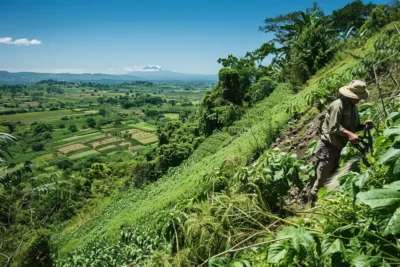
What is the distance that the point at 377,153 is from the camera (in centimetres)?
201

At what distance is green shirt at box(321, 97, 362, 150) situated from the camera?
127 inches

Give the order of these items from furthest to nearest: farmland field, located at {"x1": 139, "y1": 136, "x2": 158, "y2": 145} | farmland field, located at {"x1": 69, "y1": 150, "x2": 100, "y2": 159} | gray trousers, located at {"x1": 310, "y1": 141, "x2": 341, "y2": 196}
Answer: farmland field, located at {"x1": 139, "y1": 136, "x2": 158, "y2": 145}, farmland field, located at {"x1": 69, "y1": 150, "x2": 100, "y2": 159}, gray trousers, located at {"x1": 310, "y1": 141, "x2": 341, "y2": 196}

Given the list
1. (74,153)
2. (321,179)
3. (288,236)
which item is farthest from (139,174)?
(74,153)

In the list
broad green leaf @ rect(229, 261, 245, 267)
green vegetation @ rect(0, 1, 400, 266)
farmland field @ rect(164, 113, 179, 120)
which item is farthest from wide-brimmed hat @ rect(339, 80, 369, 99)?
farmland field @ rect(164, 113, 179, 120)

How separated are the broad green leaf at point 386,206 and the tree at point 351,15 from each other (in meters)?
29.3

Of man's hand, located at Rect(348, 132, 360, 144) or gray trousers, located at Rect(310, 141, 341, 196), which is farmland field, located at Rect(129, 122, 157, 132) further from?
man's hand, located at Rect(348, 132, 360, 144)

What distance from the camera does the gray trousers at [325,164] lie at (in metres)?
3.32

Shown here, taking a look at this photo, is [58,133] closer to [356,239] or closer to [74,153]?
[74,153]

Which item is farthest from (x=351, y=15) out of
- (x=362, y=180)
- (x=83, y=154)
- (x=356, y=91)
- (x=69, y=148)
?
(x=69, y=148)

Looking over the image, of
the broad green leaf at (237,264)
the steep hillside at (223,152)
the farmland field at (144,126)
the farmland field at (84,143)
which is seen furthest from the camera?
the farmland field at (144,126)

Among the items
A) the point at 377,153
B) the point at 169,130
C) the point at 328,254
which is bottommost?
the point at 169,130

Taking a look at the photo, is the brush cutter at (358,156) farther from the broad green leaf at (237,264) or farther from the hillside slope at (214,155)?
the broad green leaf at (237,264)

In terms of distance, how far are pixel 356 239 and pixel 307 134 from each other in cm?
502

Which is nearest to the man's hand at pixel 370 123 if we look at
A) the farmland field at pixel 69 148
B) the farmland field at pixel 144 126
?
the farmland field at pixel 69 148
